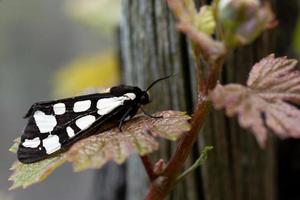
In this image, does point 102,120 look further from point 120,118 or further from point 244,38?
point 244,38

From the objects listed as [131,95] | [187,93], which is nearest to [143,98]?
[131,95]

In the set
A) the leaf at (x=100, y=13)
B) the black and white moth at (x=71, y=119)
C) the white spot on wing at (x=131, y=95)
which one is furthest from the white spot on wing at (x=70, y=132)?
the leaf at (x=100, y=13)

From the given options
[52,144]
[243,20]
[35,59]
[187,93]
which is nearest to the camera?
[243,20]

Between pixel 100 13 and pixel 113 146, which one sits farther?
pixel 100 13

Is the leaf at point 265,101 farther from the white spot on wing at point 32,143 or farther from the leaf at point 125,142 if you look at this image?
the white spot on wing at point 32,143

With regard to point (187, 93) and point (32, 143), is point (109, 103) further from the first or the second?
point (187, 93)

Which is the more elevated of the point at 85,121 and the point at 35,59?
the point at 35,59
